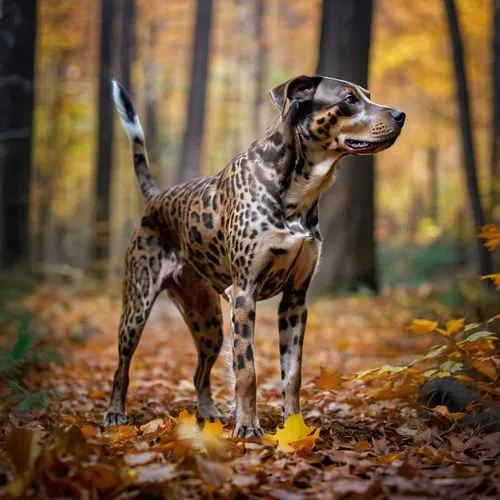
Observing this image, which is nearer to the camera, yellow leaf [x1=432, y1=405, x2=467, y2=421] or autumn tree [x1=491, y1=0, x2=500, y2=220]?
yellow leaf [x1=432, y1=405, x2=467, y2=421]

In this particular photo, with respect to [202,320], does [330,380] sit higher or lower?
lower

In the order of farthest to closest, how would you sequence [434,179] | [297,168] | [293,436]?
[434,179]
[297,168]
[293,436]

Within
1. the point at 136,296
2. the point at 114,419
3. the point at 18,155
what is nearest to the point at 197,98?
the point at 18,155

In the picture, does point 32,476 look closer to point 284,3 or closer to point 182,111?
point 284,3

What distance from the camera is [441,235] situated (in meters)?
24.3

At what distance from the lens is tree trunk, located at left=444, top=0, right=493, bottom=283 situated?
1130cm

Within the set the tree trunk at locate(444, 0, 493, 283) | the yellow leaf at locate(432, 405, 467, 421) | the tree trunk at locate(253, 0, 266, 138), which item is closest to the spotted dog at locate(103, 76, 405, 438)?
the yellow leaf at locate(432, 405, 467, 421)

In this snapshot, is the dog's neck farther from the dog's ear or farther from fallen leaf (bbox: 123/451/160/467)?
fallen leaf (bbox: 123/451/160/467)

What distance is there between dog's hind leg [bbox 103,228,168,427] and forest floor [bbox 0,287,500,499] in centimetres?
37

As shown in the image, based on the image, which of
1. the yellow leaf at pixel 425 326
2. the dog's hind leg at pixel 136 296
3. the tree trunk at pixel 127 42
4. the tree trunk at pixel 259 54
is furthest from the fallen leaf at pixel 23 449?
the tree trunk at pixel 259 54

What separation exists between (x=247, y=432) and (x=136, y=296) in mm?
1739

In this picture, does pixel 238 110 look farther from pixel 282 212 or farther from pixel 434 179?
pixel 282 212

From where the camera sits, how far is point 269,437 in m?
4.18

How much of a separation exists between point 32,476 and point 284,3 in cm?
3151
